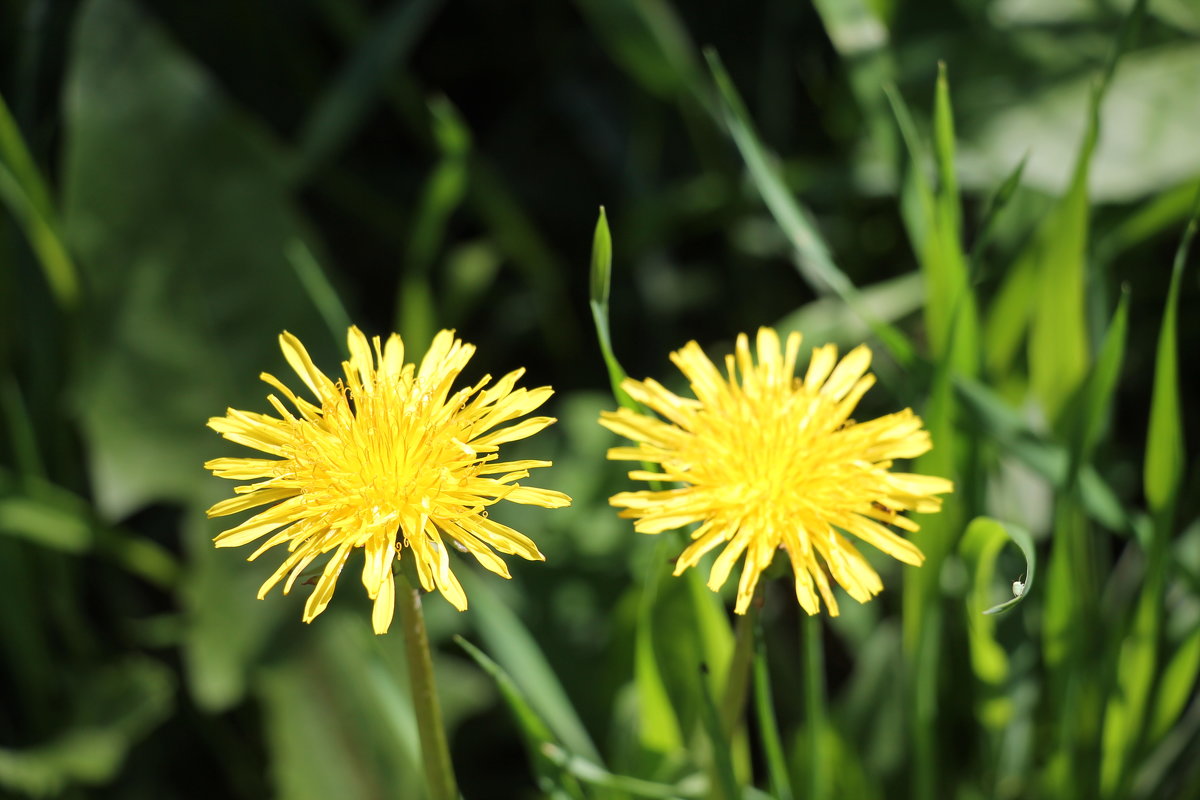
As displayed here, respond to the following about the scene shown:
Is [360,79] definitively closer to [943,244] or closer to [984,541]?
[943,244]

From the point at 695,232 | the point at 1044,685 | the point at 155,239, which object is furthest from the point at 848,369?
the point at 155,239

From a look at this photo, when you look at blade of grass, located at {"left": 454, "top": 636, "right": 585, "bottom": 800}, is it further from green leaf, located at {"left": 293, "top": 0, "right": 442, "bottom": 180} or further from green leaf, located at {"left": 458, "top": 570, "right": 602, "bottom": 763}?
green leaf, located at {"left": 293, "top": 0, "right": 442, "bottom": 180}

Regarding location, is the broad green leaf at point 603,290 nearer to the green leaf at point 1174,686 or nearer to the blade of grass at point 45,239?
the green leaf at point 1174,686

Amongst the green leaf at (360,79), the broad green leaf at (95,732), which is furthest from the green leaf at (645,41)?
the broad green leaf at (95,732)

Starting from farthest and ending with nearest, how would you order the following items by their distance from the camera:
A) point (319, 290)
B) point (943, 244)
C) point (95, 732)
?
point (95, 732) → point (319, 290) → point (943, 244)

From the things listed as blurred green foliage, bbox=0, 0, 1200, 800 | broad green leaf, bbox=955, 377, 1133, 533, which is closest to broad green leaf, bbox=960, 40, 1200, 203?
blurred green foliage, bbox=0, 0, 1200, 800

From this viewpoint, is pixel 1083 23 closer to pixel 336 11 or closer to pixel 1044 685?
pixel 1044 685

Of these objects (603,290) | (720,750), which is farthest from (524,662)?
(603,290)
